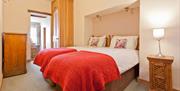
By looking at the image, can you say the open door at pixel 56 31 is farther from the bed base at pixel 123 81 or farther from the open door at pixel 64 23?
the bed base at pixel 123 81

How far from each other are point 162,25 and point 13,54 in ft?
10.4

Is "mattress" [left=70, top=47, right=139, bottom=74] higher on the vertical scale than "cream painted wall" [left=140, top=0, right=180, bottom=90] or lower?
lower

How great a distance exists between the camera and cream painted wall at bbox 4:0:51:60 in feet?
14.5

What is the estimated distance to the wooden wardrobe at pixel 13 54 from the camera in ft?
9.64

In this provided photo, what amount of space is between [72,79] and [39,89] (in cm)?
111

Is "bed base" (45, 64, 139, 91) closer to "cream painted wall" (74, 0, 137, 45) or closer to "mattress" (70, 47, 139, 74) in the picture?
"mattress" (70, 47, 139, 74)

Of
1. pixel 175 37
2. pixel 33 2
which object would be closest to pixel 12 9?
pixel 33 2

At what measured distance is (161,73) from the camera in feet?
6.57

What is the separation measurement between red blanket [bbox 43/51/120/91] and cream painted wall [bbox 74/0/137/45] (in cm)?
215

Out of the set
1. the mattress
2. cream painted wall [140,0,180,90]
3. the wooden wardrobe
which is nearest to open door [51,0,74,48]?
the wooden wardrobe

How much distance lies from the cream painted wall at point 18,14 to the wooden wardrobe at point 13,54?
66.0 inches

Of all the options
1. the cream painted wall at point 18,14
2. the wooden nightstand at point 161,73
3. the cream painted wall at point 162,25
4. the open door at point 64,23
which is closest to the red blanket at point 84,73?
the wooden nightstand at point 161,73

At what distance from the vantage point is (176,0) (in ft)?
6.71

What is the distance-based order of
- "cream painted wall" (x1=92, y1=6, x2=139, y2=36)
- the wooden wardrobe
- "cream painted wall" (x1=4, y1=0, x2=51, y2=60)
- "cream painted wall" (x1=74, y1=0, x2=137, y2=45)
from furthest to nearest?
"cream painted wall" (x1=4, y1=0, x2=51, y2=60)
"cream painted wall" (x1=74, y1=0, x2=137, y2=45)
"cream painted wall" (x1=92, y1=6, x2=139, y2=36)
the wooden wardrobe
